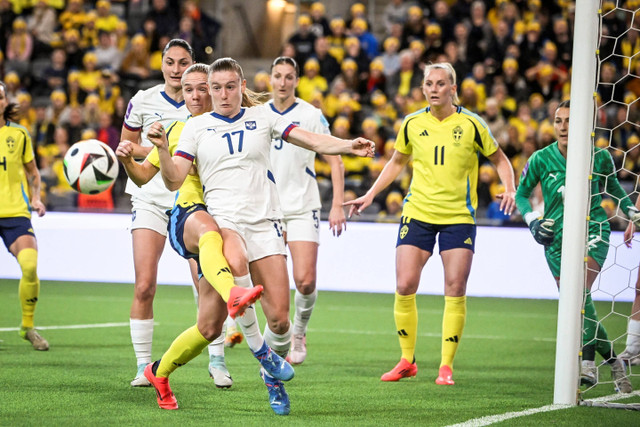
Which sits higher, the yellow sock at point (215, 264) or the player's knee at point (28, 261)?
the yellow sock at point (215, 264)

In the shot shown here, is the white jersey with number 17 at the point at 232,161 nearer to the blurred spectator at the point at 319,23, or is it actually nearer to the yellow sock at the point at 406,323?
the yellow sock at the point at 406,323

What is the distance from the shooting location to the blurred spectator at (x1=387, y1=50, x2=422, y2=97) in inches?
691

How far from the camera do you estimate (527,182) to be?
6914mm

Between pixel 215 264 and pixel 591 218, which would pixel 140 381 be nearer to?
pixel 215 264

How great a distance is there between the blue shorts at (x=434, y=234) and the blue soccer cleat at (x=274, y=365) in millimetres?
1845

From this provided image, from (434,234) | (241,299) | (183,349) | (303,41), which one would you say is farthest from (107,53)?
(241,299)

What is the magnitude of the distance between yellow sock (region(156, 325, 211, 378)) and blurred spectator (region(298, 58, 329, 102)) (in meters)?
12.5

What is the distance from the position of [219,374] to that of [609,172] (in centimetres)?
300

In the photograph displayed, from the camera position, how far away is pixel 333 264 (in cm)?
1357

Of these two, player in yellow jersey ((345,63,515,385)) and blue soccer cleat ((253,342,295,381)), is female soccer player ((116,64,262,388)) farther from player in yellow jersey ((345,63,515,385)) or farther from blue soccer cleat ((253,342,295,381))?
player in yellow jersey ((345,63,515,385))

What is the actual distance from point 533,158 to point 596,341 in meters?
1.36

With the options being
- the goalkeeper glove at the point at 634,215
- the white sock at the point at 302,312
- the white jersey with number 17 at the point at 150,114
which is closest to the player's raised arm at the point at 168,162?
the white jersey with number 17 at the point at 150,114

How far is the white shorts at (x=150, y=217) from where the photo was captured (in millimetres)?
6488

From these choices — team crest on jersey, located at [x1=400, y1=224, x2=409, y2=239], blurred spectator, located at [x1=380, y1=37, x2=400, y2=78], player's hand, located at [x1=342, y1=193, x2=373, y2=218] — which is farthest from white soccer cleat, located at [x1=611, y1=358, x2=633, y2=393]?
blurred spectator, located at [x1=380, y1=37, x2=400, y2=78]
